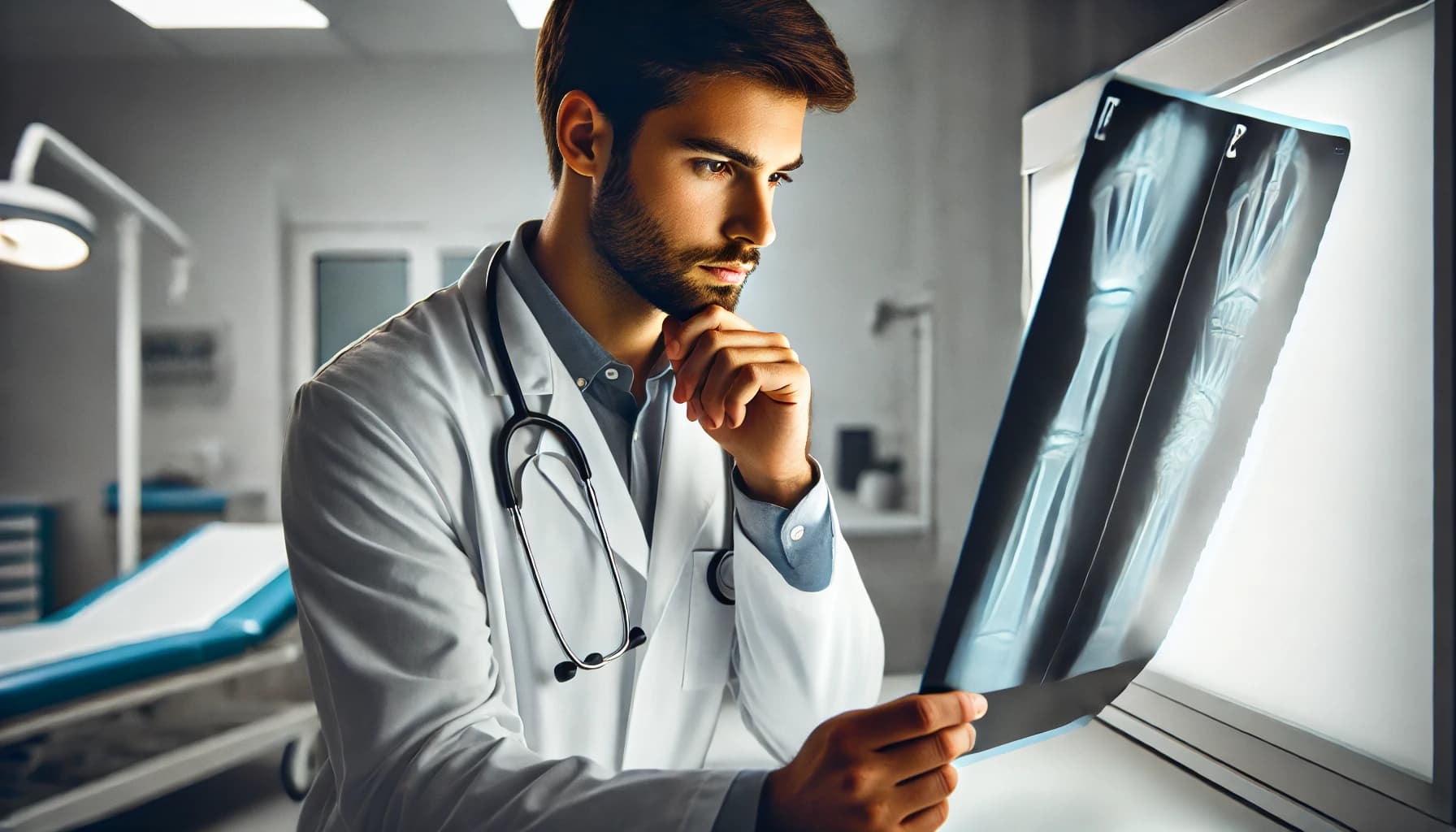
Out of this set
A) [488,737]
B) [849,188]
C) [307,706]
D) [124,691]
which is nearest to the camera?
[488,737]

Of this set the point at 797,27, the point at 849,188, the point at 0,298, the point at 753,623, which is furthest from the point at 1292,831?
the point at 0,298

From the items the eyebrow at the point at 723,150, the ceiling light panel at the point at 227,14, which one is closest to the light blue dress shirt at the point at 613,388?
the eyebrow at the point at 723,150

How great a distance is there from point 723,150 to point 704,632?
0.44 meters

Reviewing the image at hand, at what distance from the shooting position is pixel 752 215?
0.67m

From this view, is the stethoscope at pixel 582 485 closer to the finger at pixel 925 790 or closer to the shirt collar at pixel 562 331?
the shirt collar at pixel 562 331

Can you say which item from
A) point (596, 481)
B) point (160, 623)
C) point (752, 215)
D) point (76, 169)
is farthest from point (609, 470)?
point (76, 169)

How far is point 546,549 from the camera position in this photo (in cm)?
67

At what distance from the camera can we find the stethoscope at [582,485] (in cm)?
62

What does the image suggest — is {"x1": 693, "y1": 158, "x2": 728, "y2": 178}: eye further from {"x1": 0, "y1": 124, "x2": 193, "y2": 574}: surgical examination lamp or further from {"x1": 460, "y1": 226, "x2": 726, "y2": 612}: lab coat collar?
{"x1": 0, "y1": 124, "x2": 193, "y2": 574}: surgical examination lamp

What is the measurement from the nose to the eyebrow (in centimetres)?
2

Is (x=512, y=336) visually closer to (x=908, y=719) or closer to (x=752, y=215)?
(x=752, y=215)

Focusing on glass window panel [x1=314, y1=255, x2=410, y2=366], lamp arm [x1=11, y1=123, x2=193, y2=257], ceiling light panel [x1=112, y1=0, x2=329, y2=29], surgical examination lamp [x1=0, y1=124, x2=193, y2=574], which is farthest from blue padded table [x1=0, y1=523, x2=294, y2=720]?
ceiling light panel [x1=112, y1=0, x2=329, y2=29]

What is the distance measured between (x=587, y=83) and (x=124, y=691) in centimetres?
122

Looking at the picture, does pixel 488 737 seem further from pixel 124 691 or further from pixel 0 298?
pixel 0 298
